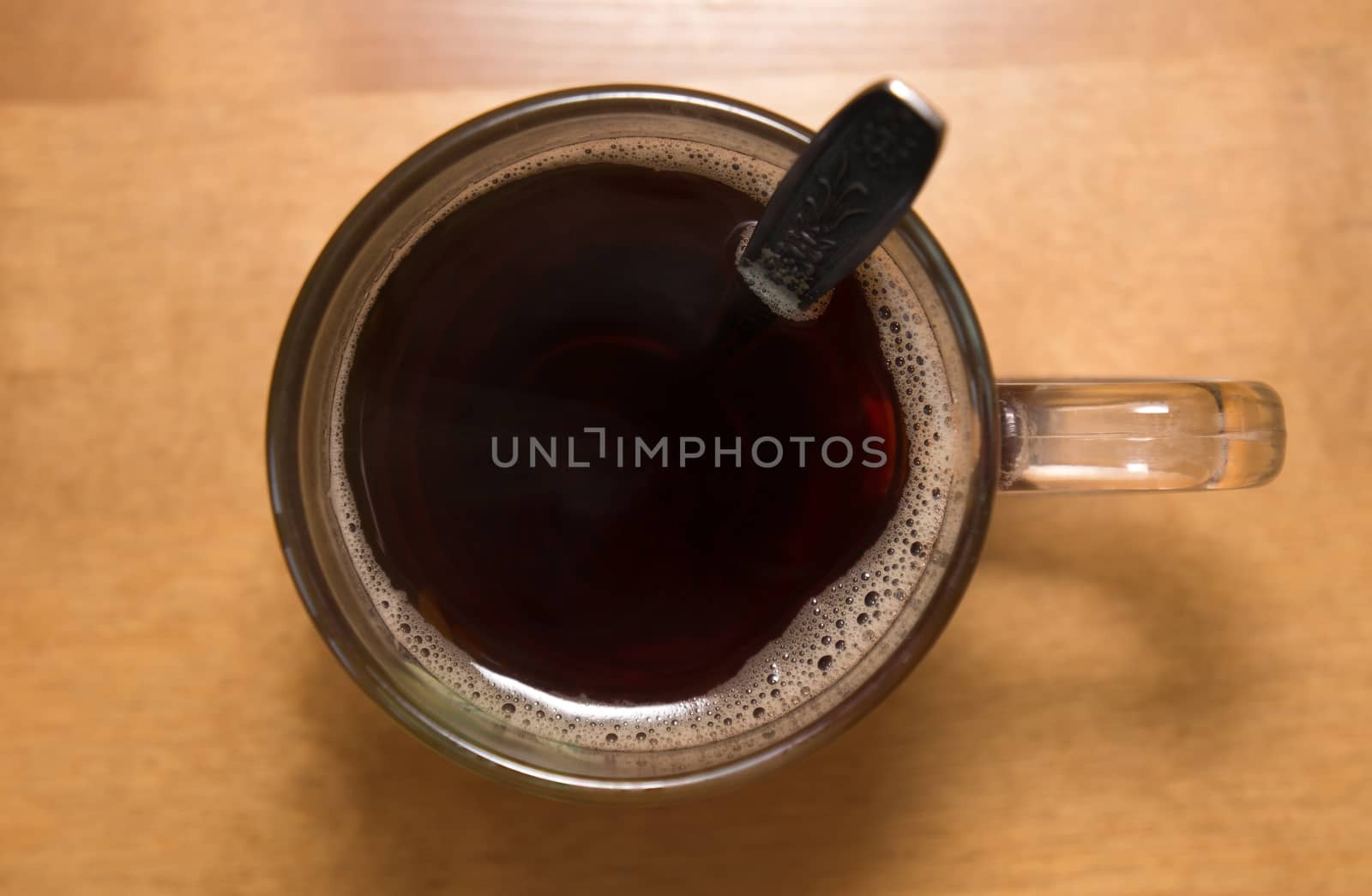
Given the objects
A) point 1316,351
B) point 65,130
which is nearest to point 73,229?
point 65,130

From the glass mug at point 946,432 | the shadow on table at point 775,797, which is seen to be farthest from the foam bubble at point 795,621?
the shadow on table at point 775,797

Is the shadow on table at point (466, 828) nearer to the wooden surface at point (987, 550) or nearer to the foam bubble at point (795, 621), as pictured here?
the wooden surface at point (987, 550)

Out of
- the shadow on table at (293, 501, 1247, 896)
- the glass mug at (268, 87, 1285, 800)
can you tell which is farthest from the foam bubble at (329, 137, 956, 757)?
the shadow on table at (293, 501, 1247, 896)

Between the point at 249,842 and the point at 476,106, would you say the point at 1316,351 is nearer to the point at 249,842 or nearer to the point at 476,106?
the point at 476,106

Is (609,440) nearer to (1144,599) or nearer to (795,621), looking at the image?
(795,621)

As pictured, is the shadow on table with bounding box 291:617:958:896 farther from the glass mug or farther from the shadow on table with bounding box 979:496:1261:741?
the shadow on table with bounding box 979:496:1261:741

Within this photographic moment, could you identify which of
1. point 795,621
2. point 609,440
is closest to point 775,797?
point 795,621
